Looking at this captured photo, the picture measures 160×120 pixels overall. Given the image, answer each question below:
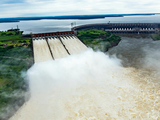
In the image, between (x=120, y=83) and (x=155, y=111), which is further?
(x=120, y=83)

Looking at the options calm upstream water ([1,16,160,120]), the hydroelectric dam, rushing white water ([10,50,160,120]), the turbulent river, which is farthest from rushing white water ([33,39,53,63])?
rushing white water ([10,50,160,120])

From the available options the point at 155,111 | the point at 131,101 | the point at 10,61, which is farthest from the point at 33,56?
the point at 155,111

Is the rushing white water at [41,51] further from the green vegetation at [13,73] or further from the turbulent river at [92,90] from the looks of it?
the turbulent river at [92,90]

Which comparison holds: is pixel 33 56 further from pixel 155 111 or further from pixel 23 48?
pixel 155 111

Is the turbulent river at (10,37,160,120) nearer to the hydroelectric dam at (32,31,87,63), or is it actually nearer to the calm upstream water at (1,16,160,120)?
the calm upstream water at (1,16,160,120)

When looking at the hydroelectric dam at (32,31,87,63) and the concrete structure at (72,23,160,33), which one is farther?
the concrete structure at (72,23,160,33)

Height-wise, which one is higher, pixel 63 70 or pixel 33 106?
pixel 63 70
